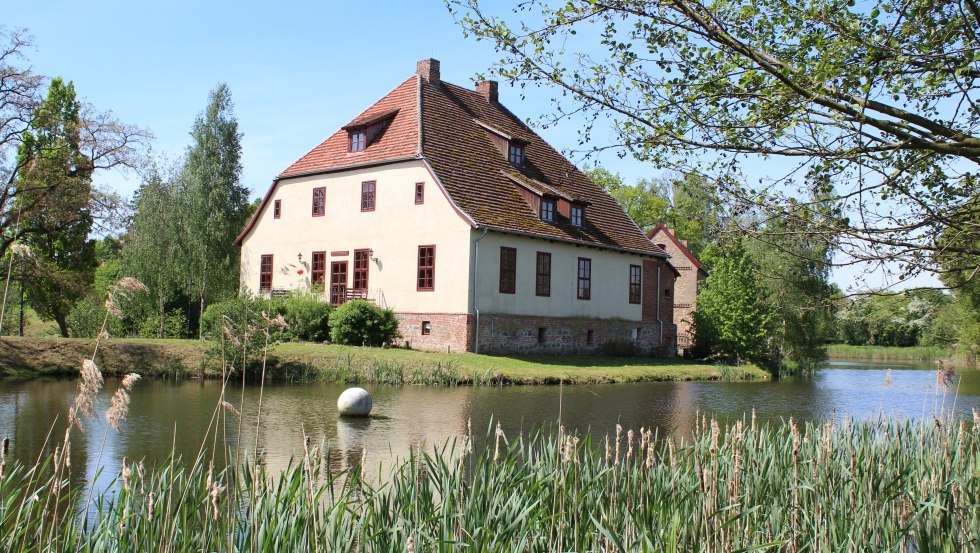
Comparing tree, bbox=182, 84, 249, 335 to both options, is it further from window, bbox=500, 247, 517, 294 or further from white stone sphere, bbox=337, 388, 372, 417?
white stone sphere, bbox=337, 388, 372, 417

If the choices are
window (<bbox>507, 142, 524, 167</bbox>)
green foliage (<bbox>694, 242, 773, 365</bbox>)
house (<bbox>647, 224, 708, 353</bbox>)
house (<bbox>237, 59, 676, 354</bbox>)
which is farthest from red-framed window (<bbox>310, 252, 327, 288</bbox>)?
house (<bbox>647, 224, 708, 353</bbox>)

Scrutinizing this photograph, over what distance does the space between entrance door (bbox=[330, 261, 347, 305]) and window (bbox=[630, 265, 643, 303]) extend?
11.2m

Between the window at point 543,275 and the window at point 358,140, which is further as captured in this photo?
the window at point 358,140

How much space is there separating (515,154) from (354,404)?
2058 centimetres

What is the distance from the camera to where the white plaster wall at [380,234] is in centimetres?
2902

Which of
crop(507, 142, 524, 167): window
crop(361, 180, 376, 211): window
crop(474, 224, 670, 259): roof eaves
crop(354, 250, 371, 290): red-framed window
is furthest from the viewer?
crop(507, 142, 524, 167): window

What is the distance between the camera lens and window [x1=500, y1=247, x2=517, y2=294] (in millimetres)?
29578

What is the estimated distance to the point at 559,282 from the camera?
104 ft

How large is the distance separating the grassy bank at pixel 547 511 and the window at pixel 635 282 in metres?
28.8

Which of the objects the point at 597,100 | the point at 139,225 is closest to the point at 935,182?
the point at 597,100

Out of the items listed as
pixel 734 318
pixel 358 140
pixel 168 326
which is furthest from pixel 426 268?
pixel 734 318

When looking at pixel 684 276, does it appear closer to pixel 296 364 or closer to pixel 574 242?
pixel 574 242

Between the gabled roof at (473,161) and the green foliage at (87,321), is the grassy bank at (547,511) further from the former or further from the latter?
the green foliage at (87,321)

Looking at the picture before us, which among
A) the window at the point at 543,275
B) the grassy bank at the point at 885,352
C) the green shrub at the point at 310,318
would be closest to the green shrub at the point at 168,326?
the green shrub at the point at 310,318
